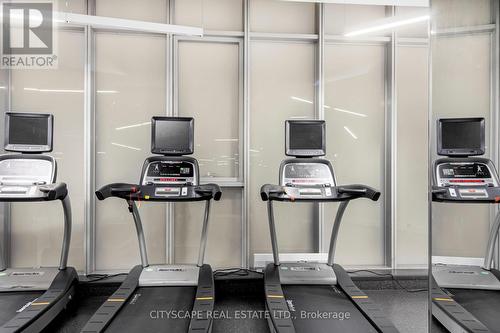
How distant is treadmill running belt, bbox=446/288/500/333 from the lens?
225 cm

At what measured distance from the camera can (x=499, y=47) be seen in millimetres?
2572

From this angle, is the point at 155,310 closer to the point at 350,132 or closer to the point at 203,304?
the point at 203,304

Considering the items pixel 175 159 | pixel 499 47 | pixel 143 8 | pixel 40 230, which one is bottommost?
pixel 40 230

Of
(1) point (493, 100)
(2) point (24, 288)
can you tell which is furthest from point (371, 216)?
(2) point (24, 288)

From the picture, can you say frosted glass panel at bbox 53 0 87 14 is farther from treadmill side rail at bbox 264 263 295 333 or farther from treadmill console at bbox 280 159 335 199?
treadmill side rail at bbox 264 263 295 333

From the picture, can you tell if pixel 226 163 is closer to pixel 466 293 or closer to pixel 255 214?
pixel 255 214

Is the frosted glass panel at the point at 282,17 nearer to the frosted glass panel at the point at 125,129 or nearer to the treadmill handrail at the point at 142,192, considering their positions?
the frosted glass panel at the point at 125,129

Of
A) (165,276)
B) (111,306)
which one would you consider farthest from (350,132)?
(111,306)

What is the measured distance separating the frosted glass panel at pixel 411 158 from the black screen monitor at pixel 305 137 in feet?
4.74

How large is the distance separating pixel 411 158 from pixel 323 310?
243 cm

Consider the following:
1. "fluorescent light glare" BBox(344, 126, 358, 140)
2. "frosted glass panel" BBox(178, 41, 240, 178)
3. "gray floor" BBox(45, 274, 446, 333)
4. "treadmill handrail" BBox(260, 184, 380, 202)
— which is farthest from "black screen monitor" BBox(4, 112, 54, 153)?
"fluorescent light glare" BBox(344, 126, 358, 140)

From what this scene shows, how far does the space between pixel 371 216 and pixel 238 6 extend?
123 inches

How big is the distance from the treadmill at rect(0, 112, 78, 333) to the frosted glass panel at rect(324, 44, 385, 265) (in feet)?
9.58

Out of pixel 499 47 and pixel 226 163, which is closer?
pixel 499 47
